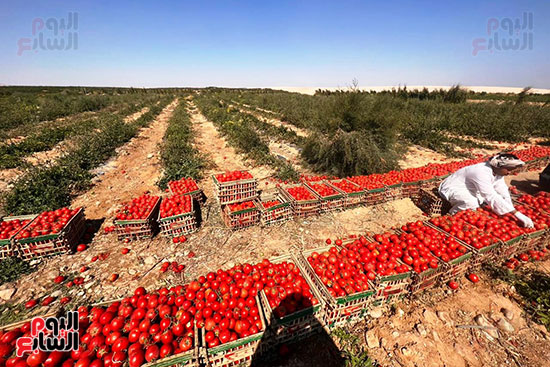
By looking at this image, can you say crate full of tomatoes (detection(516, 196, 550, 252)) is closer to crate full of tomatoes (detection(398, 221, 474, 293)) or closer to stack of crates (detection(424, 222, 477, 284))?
stack of crates (detection(424, 222, 477, 284))

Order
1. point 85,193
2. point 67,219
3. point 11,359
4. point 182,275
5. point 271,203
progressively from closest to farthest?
point 11,359
point 182,275
point 67,219
point 271,203
point 85,193

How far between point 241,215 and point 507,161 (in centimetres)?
659

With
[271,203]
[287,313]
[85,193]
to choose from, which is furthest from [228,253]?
[85,193]

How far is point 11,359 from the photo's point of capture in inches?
95.2

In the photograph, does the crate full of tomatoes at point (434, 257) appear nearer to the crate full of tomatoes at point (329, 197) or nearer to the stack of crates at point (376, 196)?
the crate full of tomatoes at point (329, 197)

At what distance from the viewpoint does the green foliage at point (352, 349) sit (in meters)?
3.06

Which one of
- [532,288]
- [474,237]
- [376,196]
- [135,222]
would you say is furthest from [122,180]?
[532,288]

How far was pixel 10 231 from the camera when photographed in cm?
486

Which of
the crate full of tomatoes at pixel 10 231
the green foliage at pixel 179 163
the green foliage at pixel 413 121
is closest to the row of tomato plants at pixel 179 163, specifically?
the green foliage at pixel 179 163

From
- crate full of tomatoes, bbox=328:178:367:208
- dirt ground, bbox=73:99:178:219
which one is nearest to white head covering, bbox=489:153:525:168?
crate full of tomatoes, bbox=328:178:367:208

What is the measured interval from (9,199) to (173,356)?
26.9 feet

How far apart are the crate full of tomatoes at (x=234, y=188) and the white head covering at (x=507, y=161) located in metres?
6.09

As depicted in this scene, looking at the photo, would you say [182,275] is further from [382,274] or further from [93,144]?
[93,144]

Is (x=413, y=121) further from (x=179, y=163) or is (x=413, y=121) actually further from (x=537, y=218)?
(x=179, y=163)
